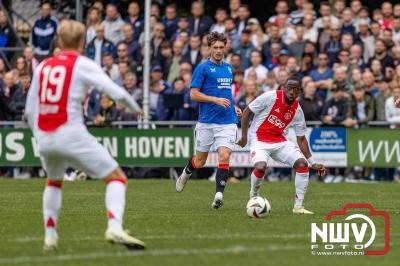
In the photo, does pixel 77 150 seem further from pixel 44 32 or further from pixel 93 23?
pixel 44 32

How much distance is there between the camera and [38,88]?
10.5m

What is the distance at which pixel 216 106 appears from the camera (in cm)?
1642

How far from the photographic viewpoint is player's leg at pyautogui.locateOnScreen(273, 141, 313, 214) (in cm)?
1509

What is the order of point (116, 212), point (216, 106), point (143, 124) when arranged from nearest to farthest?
point (116, 212)
point (216, 106)
point (143, 124)

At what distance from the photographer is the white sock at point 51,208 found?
416 inches

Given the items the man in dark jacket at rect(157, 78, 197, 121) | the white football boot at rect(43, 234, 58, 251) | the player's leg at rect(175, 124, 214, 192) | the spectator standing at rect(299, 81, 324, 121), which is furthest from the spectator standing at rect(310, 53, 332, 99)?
the white football boot at rect(43, 234, 58, 251)

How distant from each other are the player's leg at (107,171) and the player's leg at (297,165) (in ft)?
16.3

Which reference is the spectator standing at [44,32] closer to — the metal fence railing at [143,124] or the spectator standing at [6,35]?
the spectator standing at [6,35]

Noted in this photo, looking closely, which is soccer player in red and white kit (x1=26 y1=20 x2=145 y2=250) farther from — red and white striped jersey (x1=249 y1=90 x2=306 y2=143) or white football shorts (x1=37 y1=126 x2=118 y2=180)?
red and white striped jersey (x1=249 y1=90 x2=306 y2=143)

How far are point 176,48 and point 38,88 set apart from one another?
1631 centimetres

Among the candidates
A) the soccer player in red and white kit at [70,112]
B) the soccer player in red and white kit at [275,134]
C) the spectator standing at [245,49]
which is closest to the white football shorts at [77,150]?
the soccer player in red and white kit at [70,112]

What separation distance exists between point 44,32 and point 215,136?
1294cm

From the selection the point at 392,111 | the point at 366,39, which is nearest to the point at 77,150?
the point at 392,111

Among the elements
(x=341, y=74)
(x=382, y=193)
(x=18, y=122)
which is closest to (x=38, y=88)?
(x=382, y=193)
